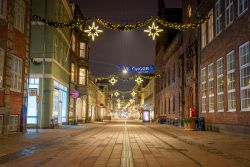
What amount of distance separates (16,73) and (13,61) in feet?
2.85

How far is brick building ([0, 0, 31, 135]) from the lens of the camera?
21.8m

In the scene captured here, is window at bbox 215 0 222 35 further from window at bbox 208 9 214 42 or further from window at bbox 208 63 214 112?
window at bbox 208 63 214 112

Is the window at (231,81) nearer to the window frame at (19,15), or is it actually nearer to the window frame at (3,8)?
the window frame at (19,15)

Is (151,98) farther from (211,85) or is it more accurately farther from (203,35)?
(211,85)

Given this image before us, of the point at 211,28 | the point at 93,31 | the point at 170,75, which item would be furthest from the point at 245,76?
the point at 170,75

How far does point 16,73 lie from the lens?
79.4 feet

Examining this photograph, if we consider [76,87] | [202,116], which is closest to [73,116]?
[76,87]

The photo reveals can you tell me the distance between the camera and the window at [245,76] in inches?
877

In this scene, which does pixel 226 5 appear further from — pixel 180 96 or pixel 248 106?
pixel 180 96

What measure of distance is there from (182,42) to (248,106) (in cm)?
2288

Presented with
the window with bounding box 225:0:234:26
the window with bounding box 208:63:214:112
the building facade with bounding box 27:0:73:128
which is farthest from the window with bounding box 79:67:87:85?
the window with bounding box 225:0:234:26

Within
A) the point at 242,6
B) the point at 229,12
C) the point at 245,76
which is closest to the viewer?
the point at 245,76

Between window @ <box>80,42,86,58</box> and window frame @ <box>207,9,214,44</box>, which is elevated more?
window @ <box>80,42,86,58</box>

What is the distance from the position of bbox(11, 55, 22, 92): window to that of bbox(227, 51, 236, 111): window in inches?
517
